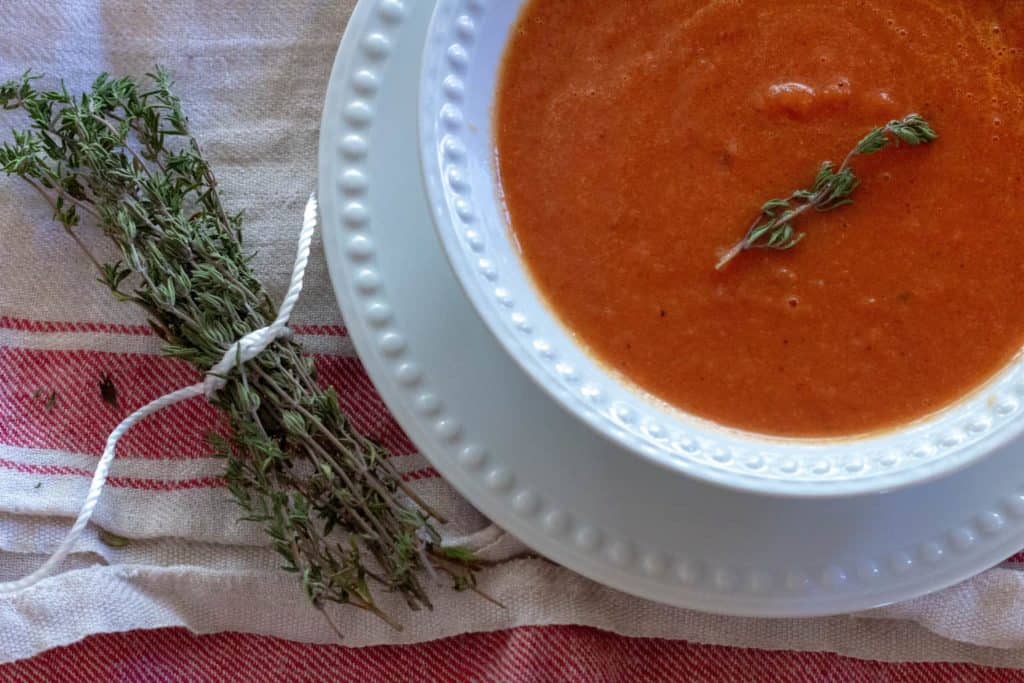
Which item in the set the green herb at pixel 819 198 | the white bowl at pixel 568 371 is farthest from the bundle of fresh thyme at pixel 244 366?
the green herb at pixel 819 198

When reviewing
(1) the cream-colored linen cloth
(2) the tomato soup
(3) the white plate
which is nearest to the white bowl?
(2) the tomato soup

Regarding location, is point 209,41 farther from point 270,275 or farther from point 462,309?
point 462,309

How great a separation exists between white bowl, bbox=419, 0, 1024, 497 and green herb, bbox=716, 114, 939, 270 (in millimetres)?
304

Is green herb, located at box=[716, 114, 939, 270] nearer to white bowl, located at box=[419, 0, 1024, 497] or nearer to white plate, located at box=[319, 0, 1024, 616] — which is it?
white bowl, located at box=[419, 0, 1024, 497]

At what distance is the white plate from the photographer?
183 cm

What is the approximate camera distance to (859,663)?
6.63 ft

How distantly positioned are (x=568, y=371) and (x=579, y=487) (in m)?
0.27

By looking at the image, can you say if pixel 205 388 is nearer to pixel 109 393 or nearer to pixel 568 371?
pixel 109 393

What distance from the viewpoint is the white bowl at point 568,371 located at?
1.60 metres

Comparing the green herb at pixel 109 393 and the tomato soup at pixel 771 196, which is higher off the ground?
the tomato soup at pixel 771 196

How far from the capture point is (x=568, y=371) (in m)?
1.68

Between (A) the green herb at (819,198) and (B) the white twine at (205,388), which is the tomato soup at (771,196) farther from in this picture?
(B) the white twine at (205,388)

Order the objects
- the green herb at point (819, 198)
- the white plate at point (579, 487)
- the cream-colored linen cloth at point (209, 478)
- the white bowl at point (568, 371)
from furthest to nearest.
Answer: the cream-colored linen cloth at point (209, 478) → the white plate at point (579, 487) → the green herb at point (819, 198) → the white bowl at point (568, 371)

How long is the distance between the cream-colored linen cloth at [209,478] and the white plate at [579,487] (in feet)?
0.53
